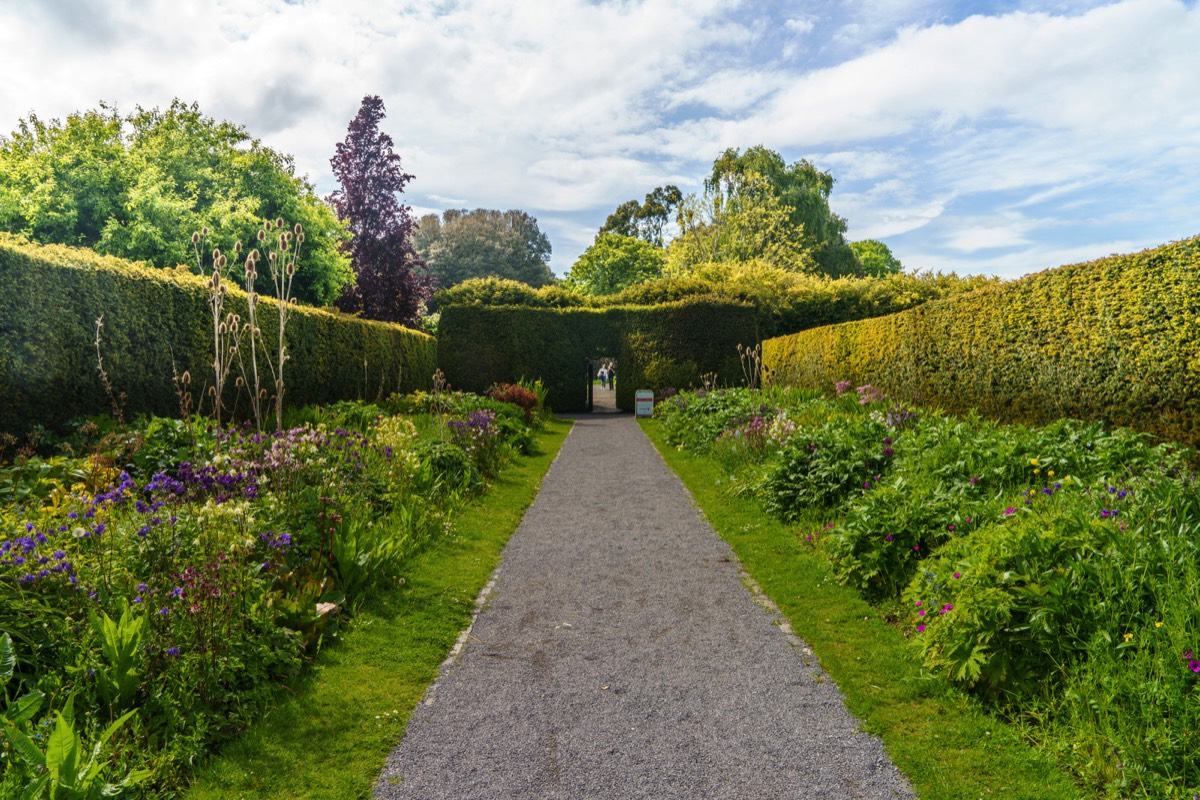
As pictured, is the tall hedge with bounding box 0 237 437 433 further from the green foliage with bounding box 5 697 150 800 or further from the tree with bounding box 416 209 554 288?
the tree with bounding box 416 209 554 288

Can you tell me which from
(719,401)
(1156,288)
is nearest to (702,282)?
(719,401)

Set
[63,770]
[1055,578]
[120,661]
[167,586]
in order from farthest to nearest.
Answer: [167,586], [1055,578], [120,661], [63,770]

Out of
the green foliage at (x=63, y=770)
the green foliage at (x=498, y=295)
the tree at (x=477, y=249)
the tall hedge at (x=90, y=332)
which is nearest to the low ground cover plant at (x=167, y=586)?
the green foliage at (x=63, y=770)

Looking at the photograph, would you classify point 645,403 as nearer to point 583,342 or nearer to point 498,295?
point 583,342

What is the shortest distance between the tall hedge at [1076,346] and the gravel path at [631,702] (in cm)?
435

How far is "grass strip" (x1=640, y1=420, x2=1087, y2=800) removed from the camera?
302 centimetres

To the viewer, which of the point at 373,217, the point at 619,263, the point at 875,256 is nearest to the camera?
the point at 373,217

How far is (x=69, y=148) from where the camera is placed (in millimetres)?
23438

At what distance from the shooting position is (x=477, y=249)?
60.0 metres

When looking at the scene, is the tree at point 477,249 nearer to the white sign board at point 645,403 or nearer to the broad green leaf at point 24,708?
the white sign board at point 645,403

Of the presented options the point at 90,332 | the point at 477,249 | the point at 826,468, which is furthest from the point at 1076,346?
the point at 477,249

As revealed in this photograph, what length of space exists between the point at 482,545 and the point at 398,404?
10.6 m

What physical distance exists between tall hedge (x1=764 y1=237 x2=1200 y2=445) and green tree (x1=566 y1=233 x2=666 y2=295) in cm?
3803

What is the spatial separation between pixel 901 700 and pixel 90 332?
9707 mm
